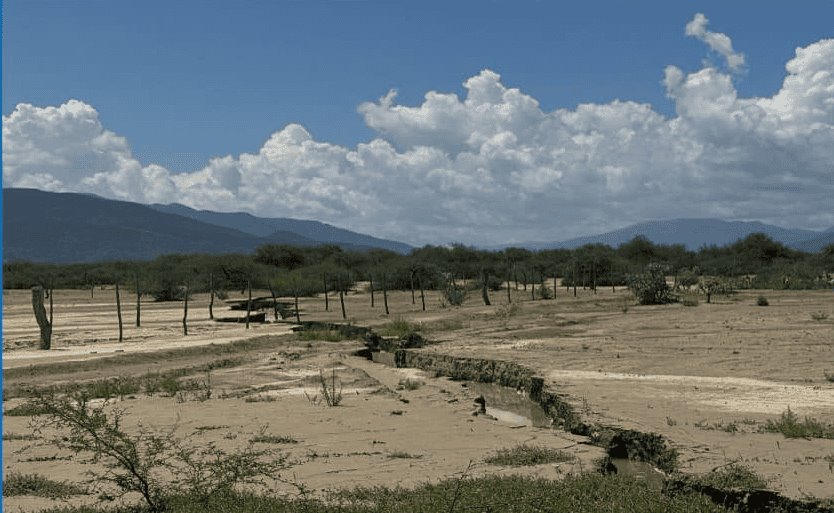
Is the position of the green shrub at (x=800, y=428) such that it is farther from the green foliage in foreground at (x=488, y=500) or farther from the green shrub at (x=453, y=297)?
the green shrub at (x=453, y=297)

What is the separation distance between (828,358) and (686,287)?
3114 cm

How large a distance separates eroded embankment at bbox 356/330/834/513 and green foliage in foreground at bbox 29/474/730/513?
519 millimetres

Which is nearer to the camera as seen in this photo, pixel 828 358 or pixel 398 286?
pixel 828 358

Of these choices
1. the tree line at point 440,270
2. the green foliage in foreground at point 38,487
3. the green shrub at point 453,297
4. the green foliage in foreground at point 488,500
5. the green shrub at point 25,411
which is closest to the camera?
the green foliage in foreground at point 488,500

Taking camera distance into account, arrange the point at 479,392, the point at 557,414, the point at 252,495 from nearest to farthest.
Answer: the point at 252,495 → the point at 557,414 → the point at 479,392

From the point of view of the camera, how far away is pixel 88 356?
22.7 meters

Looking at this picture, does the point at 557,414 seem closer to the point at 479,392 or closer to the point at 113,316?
the point at 479,392

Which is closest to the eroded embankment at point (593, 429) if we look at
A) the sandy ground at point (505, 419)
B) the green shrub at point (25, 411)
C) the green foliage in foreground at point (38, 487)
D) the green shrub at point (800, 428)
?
the sandy ground at point (505, 419)

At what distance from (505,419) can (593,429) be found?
2.92m

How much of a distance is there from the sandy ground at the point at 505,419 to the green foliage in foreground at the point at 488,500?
96 centimetres

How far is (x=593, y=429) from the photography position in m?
11.3

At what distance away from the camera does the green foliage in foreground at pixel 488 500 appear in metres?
7.05

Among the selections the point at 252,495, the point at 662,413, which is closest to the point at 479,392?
the point at 662,413

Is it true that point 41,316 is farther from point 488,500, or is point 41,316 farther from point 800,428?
point 800,428
